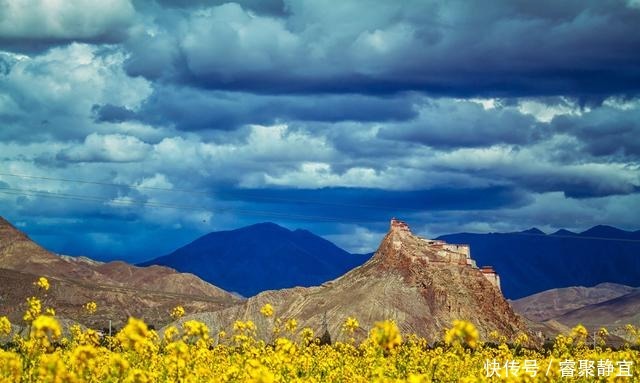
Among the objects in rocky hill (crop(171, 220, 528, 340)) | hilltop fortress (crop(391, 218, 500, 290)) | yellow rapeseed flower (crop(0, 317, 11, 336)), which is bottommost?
yellow rapeseed flower (crop(0, 317, 11, 336))

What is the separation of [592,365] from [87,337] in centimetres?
1660

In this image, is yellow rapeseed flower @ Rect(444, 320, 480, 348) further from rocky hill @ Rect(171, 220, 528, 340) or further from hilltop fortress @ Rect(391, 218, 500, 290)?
hilltop fortress @ Rect(391, 218, 500, 290)

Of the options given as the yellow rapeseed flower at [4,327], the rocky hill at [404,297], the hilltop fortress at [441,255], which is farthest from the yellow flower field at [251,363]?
the hilltop fortress at [441,255]

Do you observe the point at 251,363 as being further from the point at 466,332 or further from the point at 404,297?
the point at 404,297

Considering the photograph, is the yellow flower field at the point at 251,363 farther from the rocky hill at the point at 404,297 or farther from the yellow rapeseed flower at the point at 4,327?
the rocky hill at the point at 404,297

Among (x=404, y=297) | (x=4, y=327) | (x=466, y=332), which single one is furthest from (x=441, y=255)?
(x=466, y=332)

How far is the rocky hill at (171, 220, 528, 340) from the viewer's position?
146500 mm

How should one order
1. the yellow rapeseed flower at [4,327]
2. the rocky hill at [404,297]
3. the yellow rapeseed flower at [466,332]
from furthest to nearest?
the rocky hill at [404,297]
the yellow rapeseed flower at [4,327]
the yellow rapeseed flower at [466,332]

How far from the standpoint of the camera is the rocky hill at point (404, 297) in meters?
146

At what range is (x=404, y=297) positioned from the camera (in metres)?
154

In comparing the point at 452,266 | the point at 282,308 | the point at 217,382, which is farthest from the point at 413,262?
the point at 217,382

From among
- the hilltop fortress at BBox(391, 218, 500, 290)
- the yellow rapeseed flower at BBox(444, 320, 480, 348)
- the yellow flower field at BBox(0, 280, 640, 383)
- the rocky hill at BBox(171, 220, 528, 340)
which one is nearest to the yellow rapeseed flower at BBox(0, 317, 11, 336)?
the yellow flower field at BBox(0, 280, 640, 383)

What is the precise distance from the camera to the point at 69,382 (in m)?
14.1

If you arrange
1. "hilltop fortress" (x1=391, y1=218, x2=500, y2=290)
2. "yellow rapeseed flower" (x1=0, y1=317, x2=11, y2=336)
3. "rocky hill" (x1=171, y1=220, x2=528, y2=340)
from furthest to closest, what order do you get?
"hilltop fortress" (x1=391, y1=218, x2=500, y2=290)
"rocky hill" (x1=171, y1=220, x2=528, y2=340)
"yellow rapeseed flower" (x1=0, y1=317, x2=11, y2=336)
